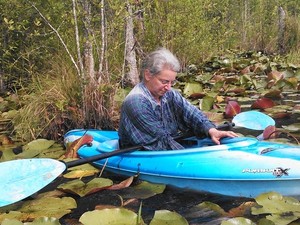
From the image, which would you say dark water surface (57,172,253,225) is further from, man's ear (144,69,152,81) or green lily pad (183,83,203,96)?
green lily pad (183,83,203,96)

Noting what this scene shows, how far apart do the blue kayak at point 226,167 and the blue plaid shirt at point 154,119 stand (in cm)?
14

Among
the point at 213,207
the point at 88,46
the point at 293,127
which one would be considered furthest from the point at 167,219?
the point at 88,46

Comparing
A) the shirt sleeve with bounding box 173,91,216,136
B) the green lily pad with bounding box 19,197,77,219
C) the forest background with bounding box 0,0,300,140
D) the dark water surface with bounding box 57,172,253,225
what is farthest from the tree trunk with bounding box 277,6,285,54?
the green lily pad with bounding box 19,197,77,219

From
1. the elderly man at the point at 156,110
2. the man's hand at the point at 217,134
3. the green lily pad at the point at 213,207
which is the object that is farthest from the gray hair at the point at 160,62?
the green lily pad at the point at 213,207

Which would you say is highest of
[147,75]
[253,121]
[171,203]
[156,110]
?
[147,75]

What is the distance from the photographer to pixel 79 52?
4906mm

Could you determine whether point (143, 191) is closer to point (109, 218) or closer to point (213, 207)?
point (213, 207)

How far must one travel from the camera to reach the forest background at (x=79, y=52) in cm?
500

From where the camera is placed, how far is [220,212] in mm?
2854

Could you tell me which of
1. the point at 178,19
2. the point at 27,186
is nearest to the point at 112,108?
the point at 27,186

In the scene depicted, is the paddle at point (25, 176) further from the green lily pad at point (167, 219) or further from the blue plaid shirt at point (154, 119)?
the green lily pad at point (167, 219)

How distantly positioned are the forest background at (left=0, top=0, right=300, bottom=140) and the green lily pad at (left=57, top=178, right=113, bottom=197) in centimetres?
138

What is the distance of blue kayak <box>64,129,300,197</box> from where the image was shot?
302 cm

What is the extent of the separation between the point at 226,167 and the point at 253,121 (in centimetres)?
132
